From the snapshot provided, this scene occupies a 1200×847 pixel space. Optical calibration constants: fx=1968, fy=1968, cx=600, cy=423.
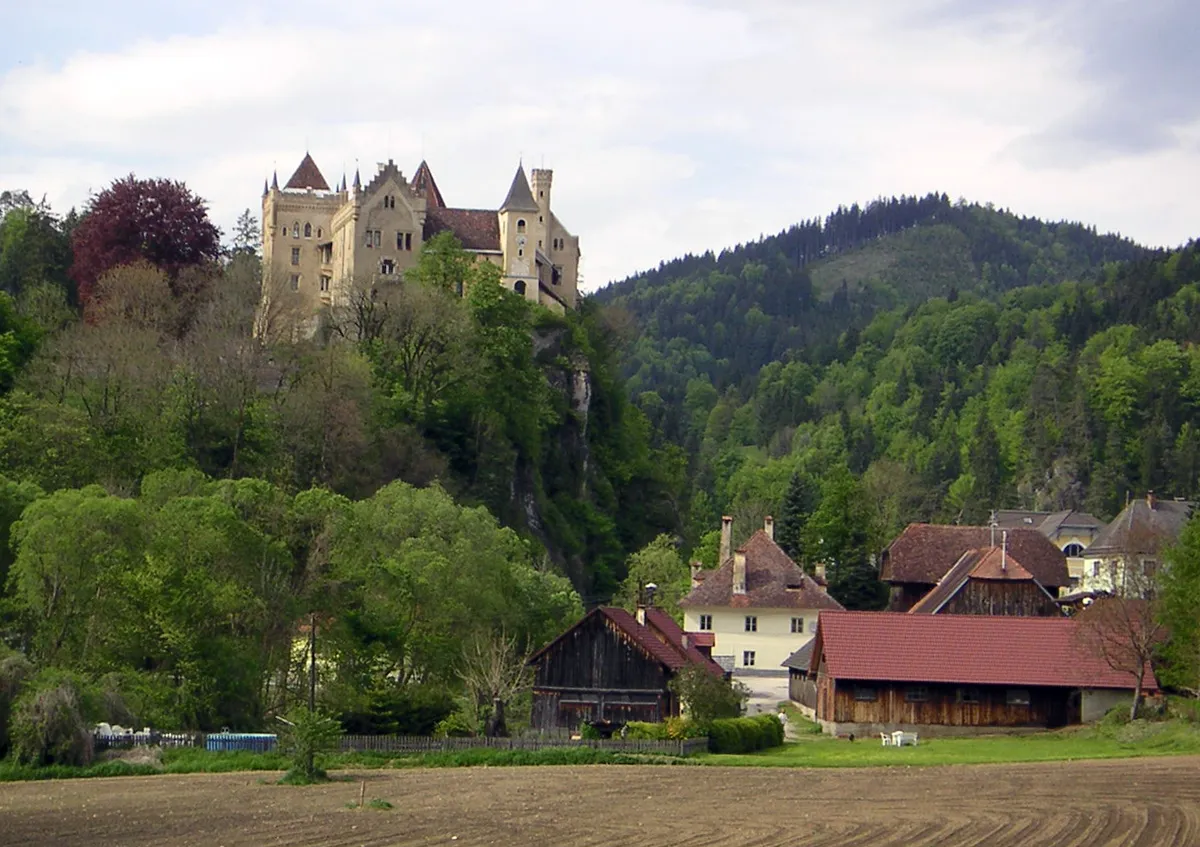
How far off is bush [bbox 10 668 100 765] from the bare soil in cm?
222

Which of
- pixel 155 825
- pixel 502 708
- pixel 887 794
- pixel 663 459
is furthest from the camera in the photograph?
pixel 663 459

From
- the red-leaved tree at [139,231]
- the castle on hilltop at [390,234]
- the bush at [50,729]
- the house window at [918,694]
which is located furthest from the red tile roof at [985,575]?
the bush at [50,729]

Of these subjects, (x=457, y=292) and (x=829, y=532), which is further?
(x=829, y=532)

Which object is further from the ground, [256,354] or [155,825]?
[256,354]

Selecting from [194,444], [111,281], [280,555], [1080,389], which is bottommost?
[280,555]

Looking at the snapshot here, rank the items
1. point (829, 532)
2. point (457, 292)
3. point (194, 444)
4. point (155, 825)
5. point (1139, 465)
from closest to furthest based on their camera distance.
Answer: point (155, 825) → point (194, 444) → point (457, 292) → point (829, 532) → point (1139, 465)

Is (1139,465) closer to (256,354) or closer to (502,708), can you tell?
(256,354)

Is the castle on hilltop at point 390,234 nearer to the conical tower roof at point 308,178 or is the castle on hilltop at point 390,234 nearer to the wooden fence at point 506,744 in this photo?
the conical tower roof at point 308,178

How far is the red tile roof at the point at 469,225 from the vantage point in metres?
113

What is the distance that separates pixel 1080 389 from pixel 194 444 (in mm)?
118914

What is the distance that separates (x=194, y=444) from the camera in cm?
7962

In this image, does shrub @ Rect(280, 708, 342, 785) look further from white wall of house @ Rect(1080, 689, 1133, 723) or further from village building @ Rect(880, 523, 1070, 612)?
village building @ Rect(880, 523, 1070, 612)

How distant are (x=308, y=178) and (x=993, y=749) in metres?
68.5

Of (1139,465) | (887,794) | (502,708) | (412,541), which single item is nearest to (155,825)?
(887,794)
